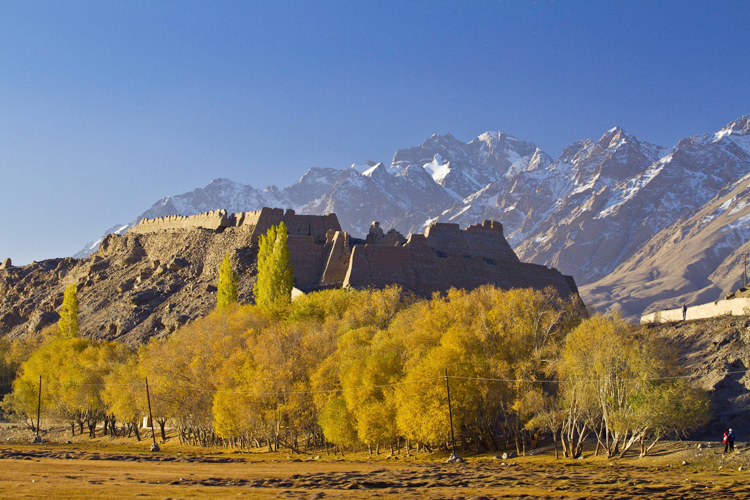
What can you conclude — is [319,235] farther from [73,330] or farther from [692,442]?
[692,442]

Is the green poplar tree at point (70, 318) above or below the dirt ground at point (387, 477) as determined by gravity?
above

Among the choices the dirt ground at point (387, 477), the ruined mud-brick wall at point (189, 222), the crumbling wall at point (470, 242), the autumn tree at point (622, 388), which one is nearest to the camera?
the dirt ground at point (387, 477)

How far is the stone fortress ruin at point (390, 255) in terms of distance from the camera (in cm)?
7375

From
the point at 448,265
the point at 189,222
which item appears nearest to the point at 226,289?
the point at 448,265

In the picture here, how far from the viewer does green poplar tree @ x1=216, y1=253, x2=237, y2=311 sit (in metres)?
72.2

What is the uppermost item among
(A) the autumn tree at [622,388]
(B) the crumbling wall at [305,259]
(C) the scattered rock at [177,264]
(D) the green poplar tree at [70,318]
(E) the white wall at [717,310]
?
(C) the scattered rock at [177,264]

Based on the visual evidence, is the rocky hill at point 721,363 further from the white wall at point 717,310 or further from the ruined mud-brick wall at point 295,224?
the ruined mud-brick wall at point 295,224

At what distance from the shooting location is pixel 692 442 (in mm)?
36969

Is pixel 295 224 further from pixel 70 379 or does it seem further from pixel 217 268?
pixel 70 379

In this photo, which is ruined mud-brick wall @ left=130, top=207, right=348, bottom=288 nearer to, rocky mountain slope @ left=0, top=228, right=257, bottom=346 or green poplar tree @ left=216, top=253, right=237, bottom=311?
rocky mountain slope @ left=0, top=228, right=257, bottom=346

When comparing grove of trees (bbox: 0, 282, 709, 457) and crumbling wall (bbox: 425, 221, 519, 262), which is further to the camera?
crumbling wall (bbox: 425, 221, 519, 262)

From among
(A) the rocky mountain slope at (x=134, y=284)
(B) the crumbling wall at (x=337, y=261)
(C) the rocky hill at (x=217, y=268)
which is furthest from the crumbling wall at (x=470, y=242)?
(A) the rocky mountain slope at (x=134, y=284)

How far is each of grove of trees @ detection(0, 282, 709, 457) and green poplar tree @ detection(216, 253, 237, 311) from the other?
9.64 m

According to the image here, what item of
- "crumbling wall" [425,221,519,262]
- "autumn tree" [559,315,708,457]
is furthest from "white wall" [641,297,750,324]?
"crumbling wall" [425,221,519,262]
